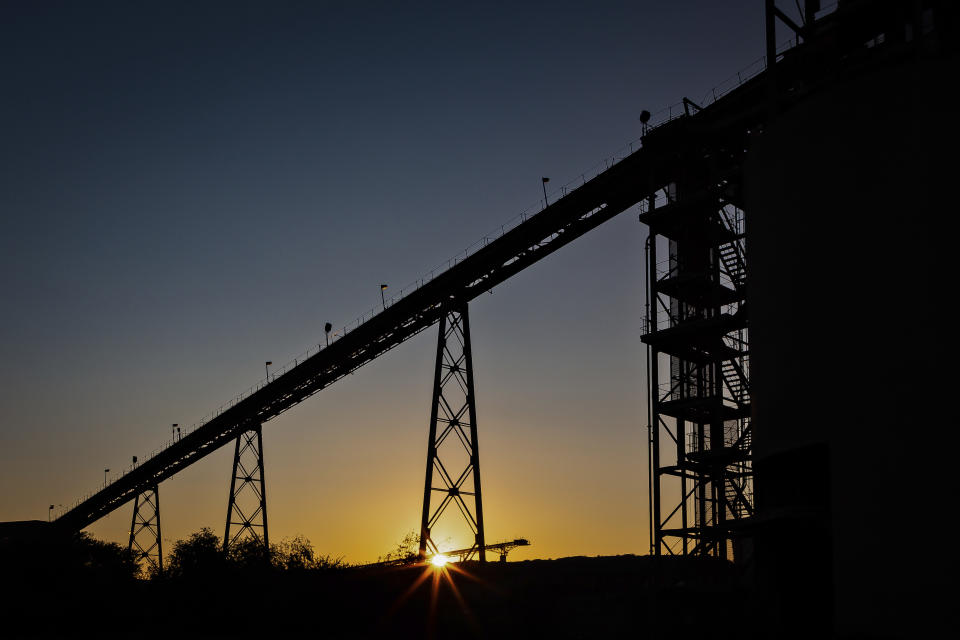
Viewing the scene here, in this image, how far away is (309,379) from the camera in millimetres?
43062

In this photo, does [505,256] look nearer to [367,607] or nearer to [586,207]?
[586,207]

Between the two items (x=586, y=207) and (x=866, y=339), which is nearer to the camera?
(x=866, y=339)

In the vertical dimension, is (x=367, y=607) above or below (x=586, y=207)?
below

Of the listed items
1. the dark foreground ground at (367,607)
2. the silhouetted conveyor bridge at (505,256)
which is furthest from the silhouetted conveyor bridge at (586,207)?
the dark foreground ground at (367,607)

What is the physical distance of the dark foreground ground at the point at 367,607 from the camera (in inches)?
1120

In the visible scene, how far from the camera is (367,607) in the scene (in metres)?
30.0

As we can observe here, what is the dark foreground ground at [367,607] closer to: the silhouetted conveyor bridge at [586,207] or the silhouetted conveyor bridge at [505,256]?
the silhouetted conveyor bridge at [586,207]

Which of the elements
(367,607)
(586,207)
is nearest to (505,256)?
(586,207)

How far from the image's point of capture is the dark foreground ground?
2844 cm

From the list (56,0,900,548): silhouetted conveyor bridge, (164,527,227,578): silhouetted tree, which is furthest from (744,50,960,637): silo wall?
(164,527,227,578): silhouetted tree

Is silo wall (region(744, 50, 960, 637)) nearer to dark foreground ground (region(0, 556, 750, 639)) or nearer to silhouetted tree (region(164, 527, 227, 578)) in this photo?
dark foreground ground (region(0, 556, 750, 639))

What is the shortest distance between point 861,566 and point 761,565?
5.50 meters

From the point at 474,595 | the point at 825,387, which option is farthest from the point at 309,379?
the point at 825,387

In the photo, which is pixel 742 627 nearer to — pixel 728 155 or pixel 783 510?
pixel 783 510
